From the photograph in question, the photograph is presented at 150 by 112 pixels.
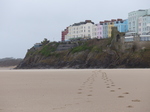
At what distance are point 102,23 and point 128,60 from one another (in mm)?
36524

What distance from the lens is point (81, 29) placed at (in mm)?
87688

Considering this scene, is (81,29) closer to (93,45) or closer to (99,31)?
(99,31)

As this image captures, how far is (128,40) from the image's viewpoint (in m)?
51.5

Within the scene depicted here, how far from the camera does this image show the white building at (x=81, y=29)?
84.9 meters

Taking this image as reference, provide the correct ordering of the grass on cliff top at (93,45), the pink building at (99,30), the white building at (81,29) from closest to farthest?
the grass on cliff top at (93,45) < the pink building at (99,30) < the white building at (81,29)

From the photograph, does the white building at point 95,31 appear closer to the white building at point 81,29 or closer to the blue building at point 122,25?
the white building at point 81,29

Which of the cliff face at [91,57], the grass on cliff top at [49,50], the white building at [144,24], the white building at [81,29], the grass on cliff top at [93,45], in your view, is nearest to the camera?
the cliff face at [91,57]

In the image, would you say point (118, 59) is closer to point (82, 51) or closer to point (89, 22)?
point (82, 51)

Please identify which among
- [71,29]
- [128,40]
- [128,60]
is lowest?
[128,60]

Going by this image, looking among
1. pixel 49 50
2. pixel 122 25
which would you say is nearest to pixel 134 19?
pixel 122 25

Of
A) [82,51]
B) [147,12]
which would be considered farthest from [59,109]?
[147,12]

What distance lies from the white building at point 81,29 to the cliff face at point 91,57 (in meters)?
22.7

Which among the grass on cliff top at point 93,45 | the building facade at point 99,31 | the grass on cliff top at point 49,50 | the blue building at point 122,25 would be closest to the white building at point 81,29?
the building facade at point 99,31

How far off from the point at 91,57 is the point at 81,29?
38180 mm
